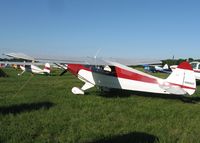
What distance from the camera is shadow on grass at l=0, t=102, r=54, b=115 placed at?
25.3 ft

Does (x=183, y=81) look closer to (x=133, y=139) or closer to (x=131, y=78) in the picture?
(x=131, y=78)

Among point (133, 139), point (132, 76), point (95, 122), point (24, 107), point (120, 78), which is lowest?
point (24, 107)

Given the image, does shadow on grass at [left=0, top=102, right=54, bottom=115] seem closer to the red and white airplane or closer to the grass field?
the grass field

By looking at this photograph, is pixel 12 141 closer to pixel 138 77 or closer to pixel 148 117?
pixel 148 117

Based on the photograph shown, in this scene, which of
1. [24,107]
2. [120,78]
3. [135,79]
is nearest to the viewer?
[24,107]

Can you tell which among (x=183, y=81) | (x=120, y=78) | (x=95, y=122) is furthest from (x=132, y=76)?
(x=95, y=122)

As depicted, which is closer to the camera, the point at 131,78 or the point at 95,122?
the point at 95,122

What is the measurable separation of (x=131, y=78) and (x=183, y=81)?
2.00m

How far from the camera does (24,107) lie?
8.33m

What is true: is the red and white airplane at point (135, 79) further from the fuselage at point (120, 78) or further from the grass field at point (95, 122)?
the grass field at point (95, 122)

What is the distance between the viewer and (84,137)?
547cm

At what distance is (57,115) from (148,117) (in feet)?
7.71

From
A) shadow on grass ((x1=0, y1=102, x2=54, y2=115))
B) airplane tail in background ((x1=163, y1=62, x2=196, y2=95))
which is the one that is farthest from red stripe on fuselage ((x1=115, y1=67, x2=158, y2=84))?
shadow on grass ((x1=0, y1=102, x2=54, y2=115))

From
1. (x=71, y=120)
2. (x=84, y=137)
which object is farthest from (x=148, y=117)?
(x=84, y=137)
